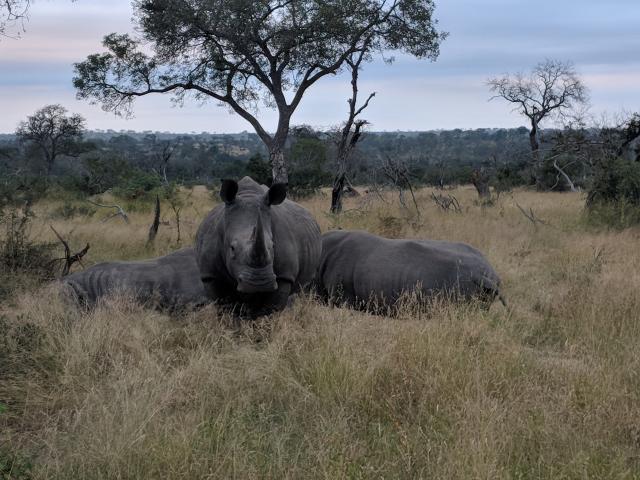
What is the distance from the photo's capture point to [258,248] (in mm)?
5277

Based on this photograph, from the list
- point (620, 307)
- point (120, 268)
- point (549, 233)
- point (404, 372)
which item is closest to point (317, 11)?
point (549, 233)

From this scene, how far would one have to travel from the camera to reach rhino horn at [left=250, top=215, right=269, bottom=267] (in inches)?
207

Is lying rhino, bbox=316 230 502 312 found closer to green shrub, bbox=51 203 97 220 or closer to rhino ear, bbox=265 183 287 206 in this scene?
rhino ear, bbox=265 183 287 206

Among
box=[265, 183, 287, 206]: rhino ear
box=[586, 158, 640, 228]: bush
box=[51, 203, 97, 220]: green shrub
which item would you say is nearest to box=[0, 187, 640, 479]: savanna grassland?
box=[265, 183, 287, 206]: rhino ear

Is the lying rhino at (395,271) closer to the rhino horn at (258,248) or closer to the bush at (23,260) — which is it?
the rhino horn at (258,248)

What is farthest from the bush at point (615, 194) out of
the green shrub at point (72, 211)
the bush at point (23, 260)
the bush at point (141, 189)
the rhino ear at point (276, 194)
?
the bush at point (141, 189)

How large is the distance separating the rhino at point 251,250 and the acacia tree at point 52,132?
4159cm

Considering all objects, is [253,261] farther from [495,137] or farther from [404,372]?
[495,137]

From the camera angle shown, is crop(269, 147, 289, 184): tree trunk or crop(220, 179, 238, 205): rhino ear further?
crop(269, 147, 289, 184): tree trunk

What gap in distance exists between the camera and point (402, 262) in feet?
24.6

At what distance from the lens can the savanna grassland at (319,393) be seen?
11.5 ft

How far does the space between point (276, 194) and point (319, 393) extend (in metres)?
2.03

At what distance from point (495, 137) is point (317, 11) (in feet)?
291

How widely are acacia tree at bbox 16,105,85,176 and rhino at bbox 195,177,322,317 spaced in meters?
41.6
